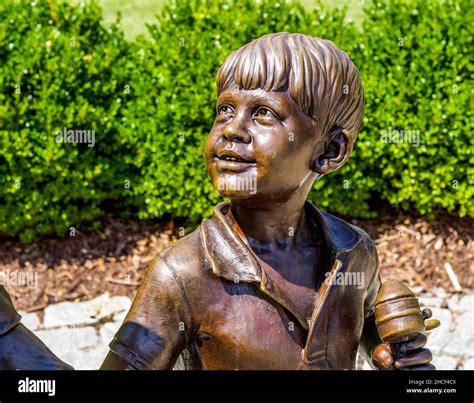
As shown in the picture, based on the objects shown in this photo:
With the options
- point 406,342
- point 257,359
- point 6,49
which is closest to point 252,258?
point 257,359

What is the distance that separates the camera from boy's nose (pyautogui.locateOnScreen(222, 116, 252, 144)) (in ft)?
8.00

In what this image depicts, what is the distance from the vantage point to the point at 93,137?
6.50 m

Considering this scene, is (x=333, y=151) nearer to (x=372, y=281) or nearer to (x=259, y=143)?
(x=259, y=143)

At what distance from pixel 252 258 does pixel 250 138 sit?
385 millimetres

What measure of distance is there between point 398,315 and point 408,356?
164 mm

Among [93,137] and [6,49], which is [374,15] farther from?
[6,49]

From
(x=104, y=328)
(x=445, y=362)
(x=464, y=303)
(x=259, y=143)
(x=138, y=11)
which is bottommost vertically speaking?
(x=445, y=362)

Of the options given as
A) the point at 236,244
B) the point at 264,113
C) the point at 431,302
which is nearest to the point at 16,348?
the point at 236,244

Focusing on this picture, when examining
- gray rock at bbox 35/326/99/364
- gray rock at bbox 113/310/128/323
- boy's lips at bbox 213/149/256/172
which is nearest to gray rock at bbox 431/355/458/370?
gray rock at bbox 113/310/128/323

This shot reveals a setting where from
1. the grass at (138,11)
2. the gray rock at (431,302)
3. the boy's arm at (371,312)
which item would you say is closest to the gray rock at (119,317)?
the gray rock at (431,302)

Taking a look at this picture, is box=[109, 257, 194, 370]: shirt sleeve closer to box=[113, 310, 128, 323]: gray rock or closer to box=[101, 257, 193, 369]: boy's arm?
box=[101, 257, 193, 369]: boy's arm

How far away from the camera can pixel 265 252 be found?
266 cm

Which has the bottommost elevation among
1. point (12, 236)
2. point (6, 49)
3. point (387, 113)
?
point (12, 236)
